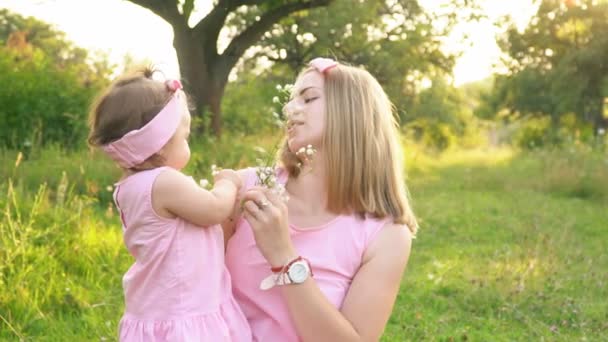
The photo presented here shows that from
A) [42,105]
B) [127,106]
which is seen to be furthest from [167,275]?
[42,105]

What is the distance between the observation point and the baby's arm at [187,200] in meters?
2.31

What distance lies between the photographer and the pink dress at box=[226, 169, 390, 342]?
2.48 meters

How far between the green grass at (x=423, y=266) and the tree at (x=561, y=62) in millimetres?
20610

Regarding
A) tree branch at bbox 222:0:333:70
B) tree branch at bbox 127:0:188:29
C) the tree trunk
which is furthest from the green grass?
tree branch at bbox 222:0:333:70

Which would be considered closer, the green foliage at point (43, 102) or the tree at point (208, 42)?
the green foliage at point (43, 102)

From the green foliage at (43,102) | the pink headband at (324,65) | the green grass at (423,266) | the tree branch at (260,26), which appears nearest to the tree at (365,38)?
the tree branch at (260,26)

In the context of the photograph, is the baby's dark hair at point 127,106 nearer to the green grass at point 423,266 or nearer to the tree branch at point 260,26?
the green grass at point 423,266

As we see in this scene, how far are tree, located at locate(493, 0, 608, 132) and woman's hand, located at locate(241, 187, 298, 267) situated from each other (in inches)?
1080

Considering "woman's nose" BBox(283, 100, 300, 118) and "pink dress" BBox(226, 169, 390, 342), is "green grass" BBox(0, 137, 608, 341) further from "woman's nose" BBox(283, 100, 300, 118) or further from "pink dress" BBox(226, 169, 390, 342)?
"woman's nose" BBox(283, 100, 300, 118)

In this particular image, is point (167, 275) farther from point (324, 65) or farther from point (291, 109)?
point (324, 65)

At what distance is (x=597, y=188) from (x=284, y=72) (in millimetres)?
12263

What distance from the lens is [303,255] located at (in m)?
2.52

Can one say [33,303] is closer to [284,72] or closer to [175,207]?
[175,207]

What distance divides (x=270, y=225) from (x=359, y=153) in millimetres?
396
